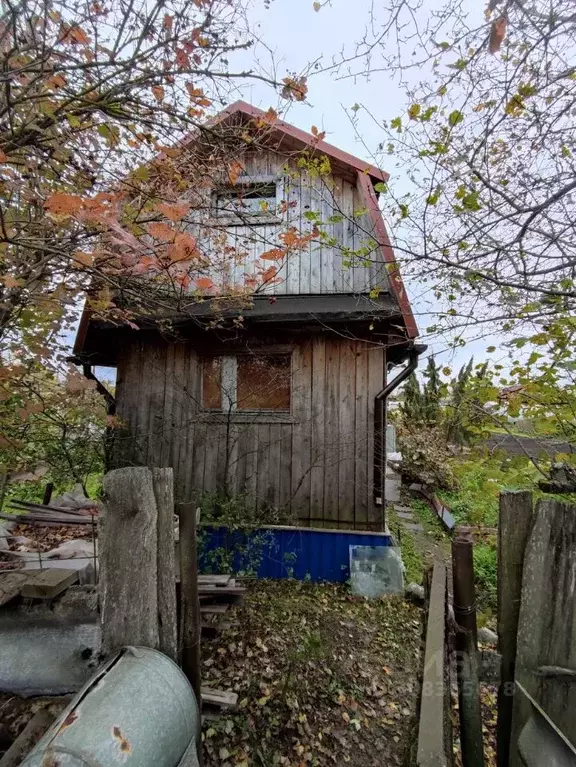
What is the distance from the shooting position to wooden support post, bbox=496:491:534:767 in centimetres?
137

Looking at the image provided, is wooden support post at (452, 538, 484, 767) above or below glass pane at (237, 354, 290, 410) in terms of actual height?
below

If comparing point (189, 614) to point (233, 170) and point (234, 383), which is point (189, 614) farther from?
point (234, 383)

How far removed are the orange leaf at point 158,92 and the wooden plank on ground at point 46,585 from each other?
2.85m

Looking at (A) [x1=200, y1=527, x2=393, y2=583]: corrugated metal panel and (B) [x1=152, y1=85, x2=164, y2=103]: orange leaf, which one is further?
(A) [x1=200, y1=527, x2=393, y2=583]: corrugated metal panel

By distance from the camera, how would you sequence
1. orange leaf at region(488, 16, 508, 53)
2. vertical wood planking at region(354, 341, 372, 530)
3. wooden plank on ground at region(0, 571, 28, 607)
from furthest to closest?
vertical wood planking at region(354, 341, 372, 530) < wooden plank on ground at region(0, 571, 28, 607) < orange leaf at region(488, 16, 508, 53)

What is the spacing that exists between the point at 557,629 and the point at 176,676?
145 centimetres

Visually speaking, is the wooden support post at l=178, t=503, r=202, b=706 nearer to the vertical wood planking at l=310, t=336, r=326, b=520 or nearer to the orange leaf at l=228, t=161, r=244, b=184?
the orange leaf at l=228, t=161, r=244, b=184

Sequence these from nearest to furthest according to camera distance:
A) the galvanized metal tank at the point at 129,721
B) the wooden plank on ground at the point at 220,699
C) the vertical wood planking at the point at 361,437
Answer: the galvanized metal tank at the point at 129,721
the wooden plank on ground at the point at 220,699
the vertical wood planking at the point at 361,437

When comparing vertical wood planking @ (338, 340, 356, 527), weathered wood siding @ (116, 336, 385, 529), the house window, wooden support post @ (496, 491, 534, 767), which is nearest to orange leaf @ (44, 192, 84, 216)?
wooden support post @ (496, 491, 534, 767)

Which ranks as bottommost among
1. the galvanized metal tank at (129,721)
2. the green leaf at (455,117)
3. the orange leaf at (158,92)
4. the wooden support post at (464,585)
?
the galvanized metal tank at (129,721)

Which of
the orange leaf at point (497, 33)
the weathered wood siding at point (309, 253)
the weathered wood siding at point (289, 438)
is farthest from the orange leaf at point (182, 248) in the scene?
the weathered wood siding at point (289, 438)

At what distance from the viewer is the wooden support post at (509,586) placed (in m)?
1.37

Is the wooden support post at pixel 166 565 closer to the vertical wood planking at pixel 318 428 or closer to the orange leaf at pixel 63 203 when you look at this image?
the orange leaf at pixel 63 203

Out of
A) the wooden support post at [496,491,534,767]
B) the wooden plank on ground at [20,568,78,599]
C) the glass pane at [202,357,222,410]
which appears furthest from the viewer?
the glass pane at [202,357,222,410]
